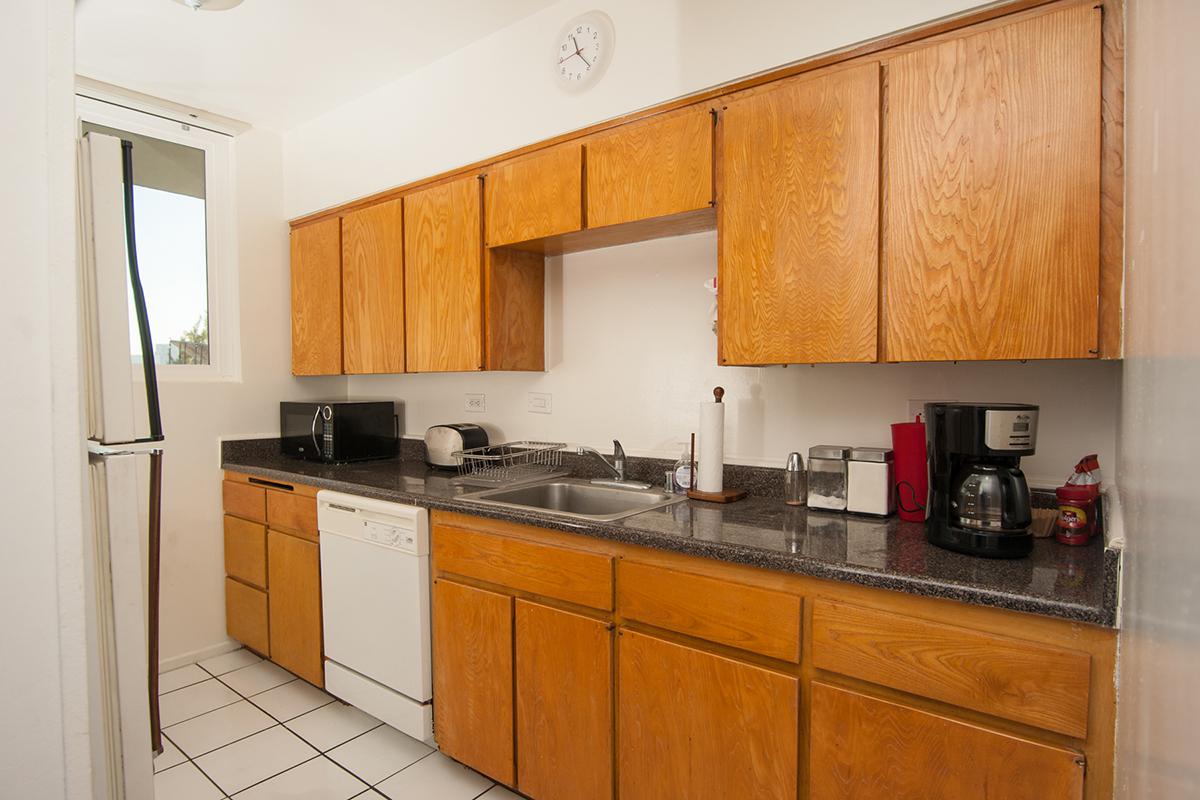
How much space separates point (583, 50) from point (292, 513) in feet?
7.26

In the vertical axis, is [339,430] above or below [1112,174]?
below

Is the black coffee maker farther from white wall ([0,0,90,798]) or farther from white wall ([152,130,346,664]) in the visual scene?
white wall ([152,130,346,664])

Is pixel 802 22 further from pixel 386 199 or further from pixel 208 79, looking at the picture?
pixel 208 79

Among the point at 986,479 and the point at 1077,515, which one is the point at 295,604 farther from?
the point at 1077,515

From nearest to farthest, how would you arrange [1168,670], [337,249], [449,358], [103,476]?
[1168,670] < [103,476] < [449,358] < [337,249]

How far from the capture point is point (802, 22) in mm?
1763

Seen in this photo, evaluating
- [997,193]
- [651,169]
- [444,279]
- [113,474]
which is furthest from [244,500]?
[997,193]

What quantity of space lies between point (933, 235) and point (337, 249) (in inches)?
106

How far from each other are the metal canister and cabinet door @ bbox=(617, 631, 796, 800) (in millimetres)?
591

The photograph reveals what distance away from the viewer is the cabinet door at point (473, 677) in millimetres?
1925

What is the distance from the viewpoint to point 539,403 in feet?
9.03

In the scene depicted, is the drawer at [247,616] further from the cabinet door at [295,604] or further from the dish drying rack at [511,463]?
the dish drying rack at [511,463]

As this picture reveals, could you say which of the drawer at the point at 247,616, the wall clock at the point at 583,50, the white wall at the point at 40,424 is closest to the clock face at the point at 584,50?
the wall clock at the point at 583,50

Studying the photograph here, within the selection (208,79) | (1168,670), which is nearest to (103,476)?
(1168,670)
